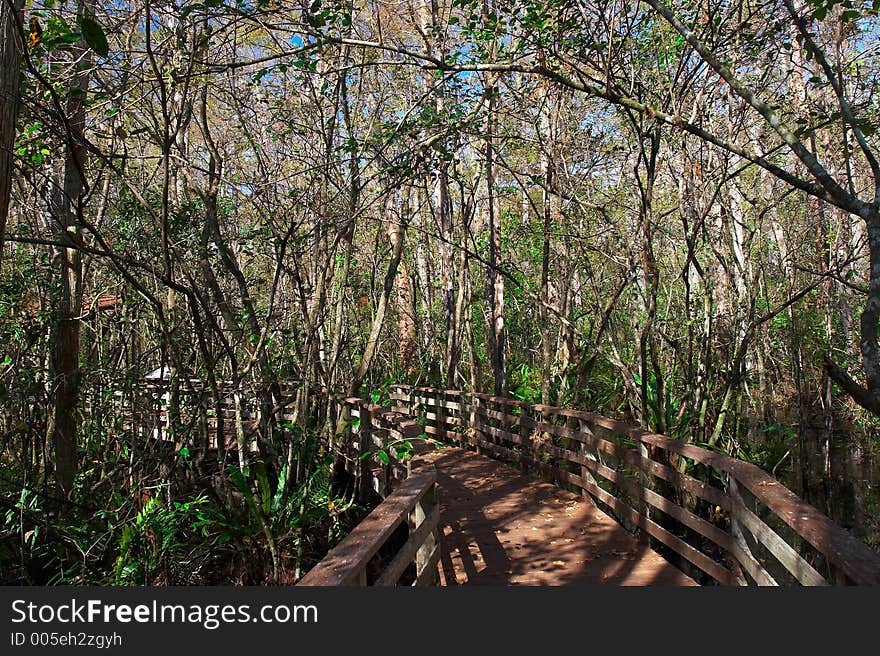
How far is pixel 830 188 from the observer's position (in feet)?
13.4

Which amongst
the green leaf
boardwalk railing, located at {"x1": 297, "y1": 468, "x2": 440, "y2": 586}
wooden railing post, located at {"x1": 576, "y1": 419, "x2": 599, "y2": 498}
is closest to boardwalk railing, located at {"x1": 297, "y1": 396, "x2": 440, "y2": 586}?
boardwalk railing, located at {"x1": 297, "y1": 468, "x2": 440, "y2": 586}

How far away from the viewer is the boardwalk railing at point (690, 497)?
2.91 m

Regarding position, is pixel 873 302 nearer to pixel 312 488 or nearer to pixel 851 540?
pixel 851 540

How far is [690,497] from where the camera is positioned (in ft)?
26.8

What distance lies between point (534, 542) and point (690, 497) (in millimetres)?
2963

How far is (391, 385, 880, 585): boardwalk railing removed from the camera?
Answer: 291cm

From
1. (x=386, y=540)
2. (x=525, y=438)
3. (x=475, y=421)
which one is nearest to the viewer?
(x=386, y=540)

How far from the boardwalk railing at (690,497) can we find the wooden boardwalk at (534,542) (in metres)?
0.22

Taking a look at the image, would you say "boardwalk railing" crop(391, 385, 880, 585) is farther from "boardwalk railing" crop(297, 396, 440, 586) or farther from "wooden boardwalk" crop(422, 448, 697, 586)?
A: "boardwalk railing" crop(297, 396, 440, 586)

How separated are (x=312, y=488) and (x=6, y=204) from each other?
193 inches

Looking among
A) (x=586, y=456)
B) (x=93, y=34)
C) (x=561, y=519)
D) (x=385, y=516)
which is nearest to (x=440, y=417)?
(x=586, y=456)

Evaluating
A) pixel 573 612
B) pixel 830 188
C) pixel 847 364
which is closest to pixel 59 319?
pixel 573 612

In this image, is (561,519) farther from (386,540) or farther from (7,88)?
(7,88)

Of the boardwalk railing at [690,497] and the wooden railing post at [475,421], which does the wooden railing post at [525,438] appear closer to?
the boardwalk railing at [690,497]
